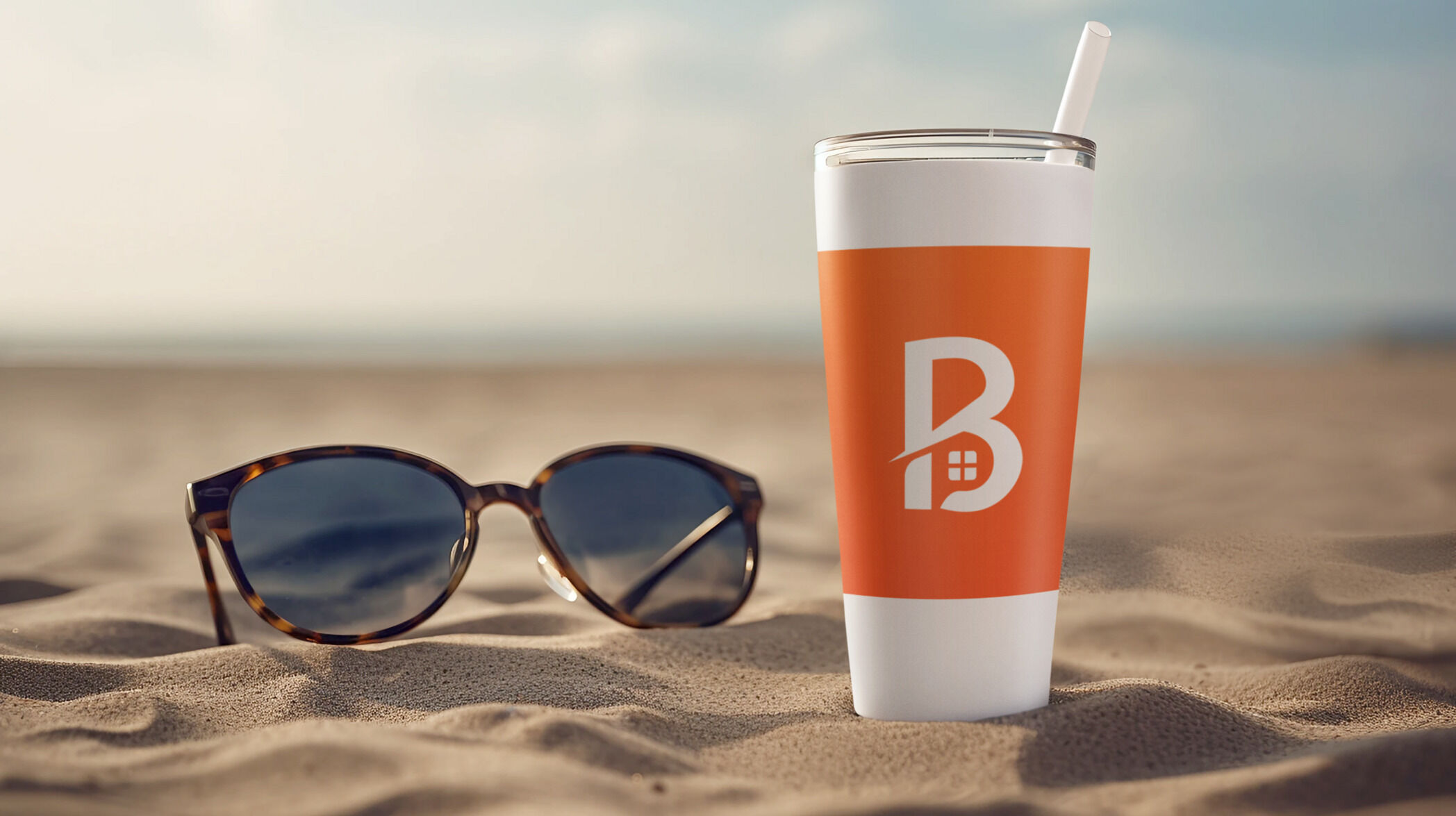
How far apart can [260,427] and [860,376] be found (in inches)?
185

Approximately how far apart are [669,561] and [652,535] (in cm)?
6

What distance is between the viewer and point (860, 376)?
1.13 metres

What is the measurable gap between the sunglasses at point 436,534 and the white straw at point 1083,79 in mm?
1034

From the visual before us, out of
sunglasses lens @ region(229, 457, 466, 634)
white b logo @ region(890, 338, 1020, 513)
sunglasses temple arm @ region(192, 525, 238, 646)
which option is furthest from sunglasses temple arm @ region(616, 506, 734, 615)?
white b logo @ region(890, 338, 1020, 513)

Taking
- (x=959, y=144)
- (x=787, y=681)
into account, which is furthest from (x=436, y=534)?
(x=959, y=144)

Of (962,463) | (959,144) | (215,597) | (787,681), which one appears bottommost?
(787,681)

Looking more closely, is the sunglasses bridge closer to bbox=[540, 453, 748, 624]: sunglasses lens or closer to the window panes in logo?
bbox=[540, 453, 748, 624]: sunglasses lens

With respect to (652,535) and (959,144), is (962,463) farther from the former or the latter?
(652,535)

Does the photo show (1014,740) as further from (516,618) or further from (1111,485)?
(1111,485)

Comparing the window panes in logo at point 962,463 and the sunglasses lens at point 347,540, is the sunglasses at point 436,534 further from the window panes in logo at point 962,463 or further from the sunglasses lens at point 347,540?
the window panes in logo at point 962,463

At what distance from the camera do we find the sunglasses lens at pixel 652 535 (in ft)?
6.16

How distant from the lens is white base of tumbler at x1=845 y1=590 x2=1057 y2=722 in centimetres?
114

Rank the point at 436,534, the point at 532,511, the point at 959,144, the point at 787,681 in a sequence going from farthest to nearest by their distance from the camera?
the point at 532,511
the point at 436,534
the point at 787,681
the point at 959,144

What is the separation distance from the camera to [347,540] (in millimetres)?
1666
